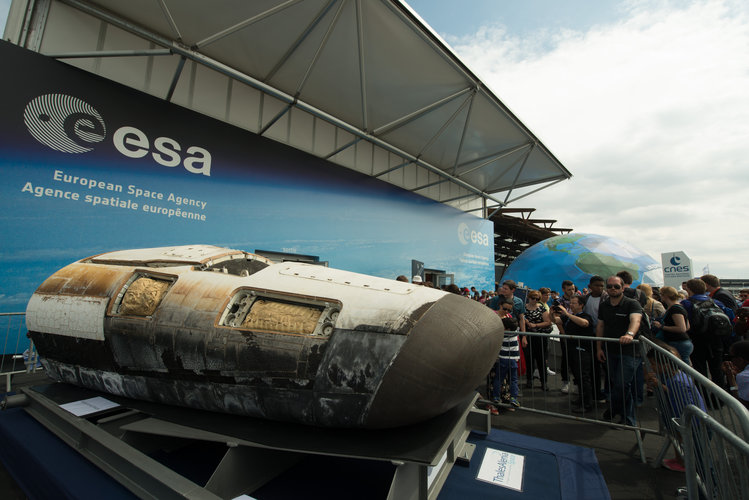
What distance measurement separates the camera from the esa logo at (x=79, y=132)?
17.6 feet

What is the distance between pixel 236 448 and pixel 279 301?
944mm

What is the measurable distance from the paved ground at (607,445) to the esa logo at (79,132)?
386 cm

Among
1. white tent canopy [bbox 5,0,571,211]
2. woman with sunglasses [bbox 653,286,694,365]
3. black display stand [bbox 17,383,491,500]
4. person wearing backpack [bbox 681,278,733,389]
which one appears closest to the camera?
black display stand [bbox 17,383,491,500]

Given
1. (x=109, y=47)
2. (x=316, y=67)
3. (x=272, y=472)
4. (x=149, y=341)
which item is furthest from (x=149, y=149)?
(x=272, y=472)

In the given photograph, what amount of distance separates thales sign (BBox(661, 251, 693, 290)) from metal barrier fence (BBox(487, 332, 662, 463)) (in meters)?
9.60

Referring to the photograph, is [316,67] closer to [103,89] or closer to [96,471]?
[103,89]

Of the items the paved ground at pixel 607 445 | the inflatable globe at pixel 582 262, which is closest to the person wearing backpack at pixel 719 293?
the paved ground at pixel 607 445

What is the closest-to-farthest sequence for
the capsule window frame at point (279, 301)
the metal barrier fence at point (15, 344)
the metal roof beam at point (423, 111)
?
the capsule window frame at point (279, 301)
the metal barrier fence at point (15, 344)
the metal roof beam at point (423, 111)

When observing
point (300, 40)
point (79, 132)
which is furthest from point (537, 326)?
point (79, 132)

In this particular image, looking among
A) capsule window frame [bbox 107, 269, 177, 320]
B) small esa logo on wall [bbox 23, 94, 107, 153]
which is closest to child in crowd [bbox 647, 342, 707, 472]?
capsule window frame [bbox 107, 269, 177, 320]

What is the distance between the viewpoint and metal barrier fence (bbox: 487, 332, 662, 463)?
3.71 m

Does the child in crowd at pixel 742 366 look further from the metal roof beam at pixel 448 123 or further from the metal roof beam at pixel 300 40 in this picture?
the metal roof beam at pixel 448 123

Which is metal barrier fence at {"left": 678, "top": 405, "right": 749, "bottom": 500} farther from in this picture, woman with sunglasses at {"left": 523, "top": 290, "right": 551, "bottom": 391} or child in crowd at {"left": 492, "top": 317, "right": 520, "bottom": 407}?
woman with sunglasses at {"left": 523, "top": 290, "right": 551, "bottom": 391}

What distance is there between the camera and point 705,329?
15.2 ft
